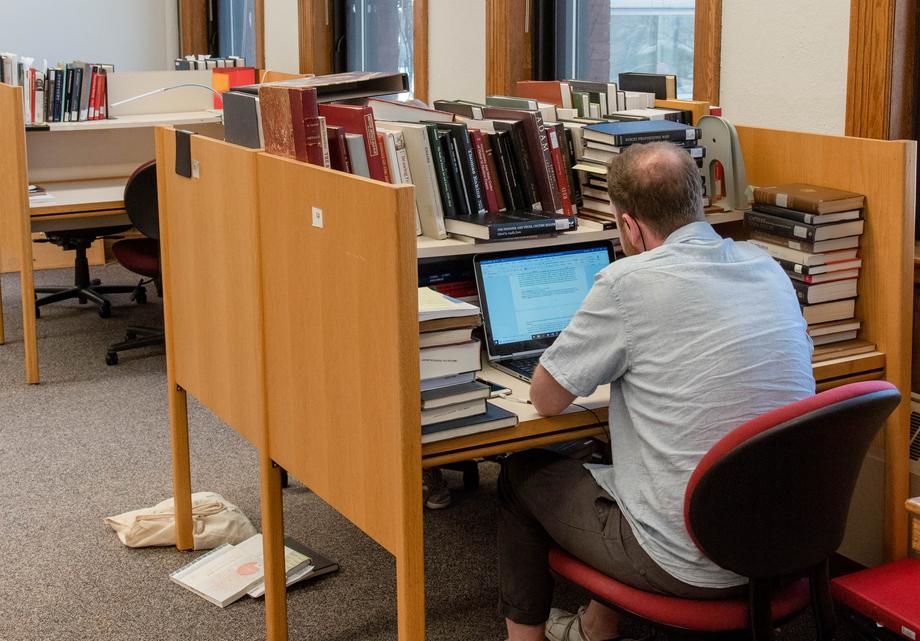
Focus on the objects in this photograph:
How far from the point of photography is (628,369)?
1.92 meters

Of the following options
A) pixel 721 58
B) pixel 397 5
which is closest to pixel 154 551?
pixel 721 58

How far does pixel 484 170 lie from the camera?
2.47 m

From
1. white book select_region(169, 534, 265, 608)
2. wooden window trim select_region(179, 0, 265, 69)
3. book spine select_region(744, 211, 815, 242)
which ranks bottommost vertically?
white book select_region(169, 534, 265, 608)

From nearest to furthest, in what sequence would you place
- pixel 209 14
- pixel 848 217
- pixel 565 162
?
pixel 848 217, pixel 565 162, pixel 209 14

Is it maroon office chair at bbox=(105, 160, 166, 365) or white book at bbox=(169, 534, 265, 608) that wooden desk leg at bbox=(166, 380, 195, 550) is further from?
maroon office chair at bbox=(105, 160, 166, 365)

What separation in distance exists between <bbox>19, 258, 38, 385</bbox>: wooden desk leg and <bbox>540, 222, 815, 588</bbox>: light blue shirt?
291cm

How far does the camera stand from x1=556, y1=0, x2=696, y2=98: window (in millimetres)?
3820

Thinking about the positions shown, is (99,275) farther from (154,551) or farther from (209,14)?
(154,551)

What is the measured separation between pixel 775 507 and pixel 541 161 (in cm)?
108

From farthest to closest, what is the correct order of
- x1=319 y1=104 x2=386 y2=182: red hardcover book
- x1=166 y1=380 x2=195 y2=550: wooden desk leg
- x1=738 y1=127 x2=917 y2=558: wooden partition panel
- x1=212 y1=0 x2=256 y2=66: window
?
x1=212 y1=0 x2=256 y2=66: window < x1=166 y1=380 x2=195 y2=550: wooden desk leg < x1=738 y1=127 x2=917 y2=558: wooden partition panel < x1=319 y1=104 x2=386 y2=182: red hardcover book

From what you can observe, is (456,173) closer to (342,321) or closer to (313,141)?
(313,141)

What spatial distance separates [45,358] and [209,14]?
395 cm

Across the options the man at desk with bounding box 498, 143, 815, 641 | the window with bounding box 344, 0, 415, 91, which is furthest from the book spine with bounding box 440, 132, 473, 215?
the window with bounding box 344, 0, 415, 91

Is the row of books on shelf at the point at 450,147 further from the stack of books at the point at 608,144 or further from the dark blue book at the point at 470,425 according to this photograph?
the dark blue book at the point at 470,425
